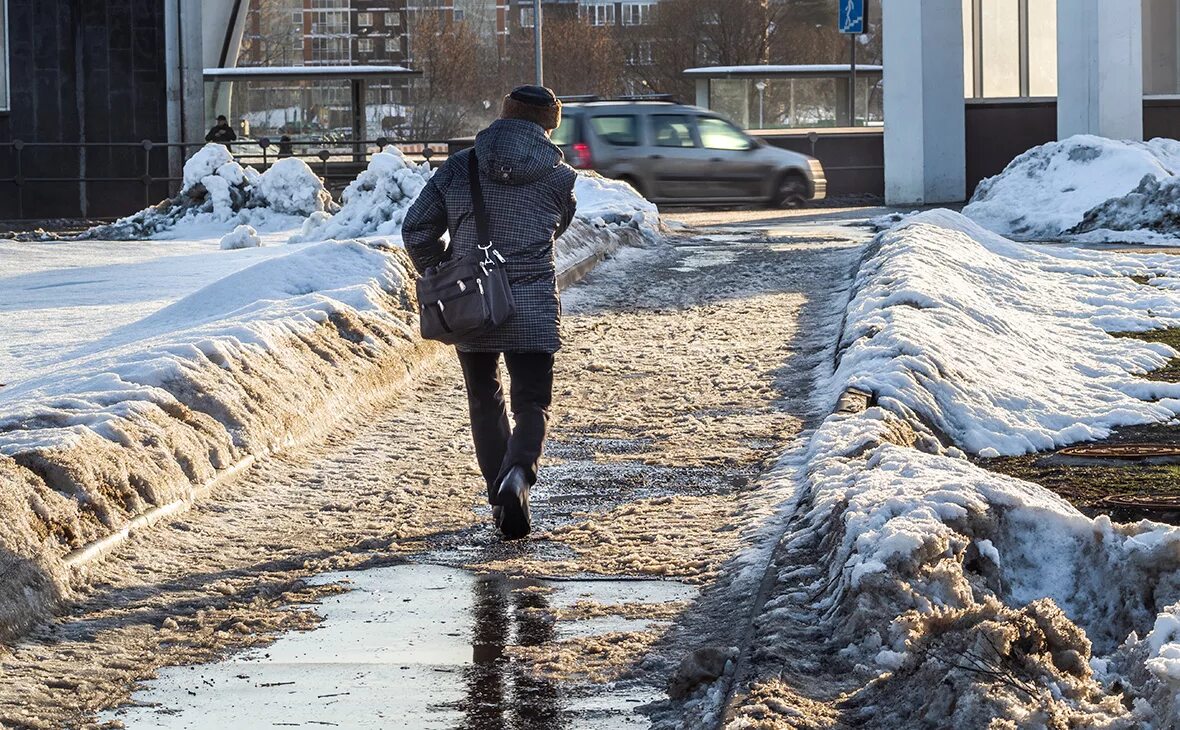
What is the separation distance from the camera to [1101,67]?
896 inches

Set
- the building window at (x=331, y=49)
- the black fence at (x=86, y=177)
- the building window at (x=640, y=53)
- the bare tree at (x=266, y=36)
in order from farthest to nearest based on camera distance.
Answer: the building window at (x=331, y=49), the bare tree at (x=266, y=36), the building window at (x=640, y=53), the black fence at (x=86, y=177)

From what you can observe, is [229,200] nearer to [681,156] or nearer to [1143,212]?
[681,156]

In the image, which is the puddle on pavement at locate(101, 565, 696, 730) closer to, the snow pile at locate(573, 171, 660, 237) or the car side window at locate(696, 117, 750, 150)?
the snow pile at locate(573, 171, 660, 237)

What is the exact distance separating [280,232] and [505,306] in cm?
1663

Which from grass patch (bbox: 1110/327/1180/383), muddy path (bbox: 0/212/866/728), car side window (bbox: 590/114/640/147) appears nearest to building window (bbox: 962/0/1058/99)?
car side window (bbox: 590/114/640/147)

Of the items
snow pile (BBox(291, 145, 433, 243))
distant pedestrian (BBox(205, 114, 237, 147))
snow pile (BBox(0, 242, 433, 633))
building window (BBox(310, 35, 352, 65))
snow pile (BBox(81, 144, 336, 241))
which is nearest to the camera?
snow pile (BBox(0, 242, 433, 633))

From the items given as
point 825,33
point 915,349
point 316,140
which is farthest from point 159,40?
point 825,33

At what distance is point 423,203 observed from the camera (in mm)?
5781

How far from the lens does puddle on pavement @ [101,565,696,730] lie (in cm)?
391

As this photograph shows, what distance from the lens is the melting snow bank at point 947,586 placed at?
3443mm

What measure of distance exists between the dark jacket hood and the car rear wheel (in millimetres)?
20675

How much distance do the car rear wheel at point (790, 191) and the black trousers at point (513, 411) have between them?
2052cm

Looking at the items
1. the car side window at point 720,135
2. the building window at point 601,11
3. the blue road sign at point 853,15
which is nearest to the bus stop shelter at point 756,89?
the blue road sign at point 853,15

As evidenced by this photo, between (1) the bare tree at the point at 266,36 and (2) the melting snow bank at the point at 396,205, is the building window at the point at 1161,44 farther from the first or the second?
(1) the bare tree at the point at 266,36
